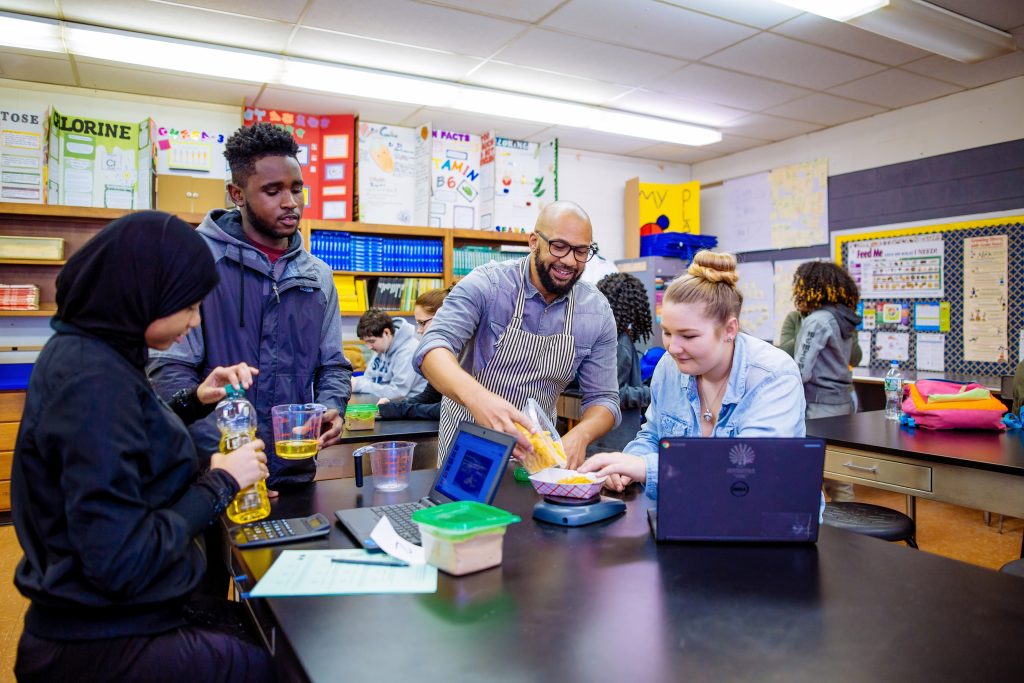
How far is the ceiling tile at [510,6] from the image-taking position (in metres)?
3.72

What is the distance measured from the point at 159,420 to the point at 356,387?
3.38 meters

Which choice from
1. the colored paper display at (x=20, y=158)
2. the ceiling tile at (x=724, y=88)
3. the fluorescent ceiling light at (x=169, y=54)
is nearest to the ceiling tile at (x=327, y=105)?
the fluorescent ceiling light at (x=169, y=54)

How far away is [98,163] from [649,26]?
3.87 m

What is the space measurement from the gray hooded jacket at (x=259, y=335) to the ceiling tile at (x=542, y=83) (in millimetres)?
3180

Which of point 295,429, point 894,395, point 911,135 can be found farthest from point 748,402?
point 911,135

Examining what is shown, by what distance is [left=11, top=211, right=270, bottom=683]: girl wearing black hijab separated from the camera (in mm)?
1064

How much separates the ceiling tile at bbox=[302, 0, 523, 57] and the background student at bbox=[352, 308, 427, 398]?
1791mm

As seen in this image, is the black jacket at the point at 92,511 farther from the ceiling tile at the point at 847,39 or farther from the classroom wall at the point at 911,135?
the classroom wall at the point at 911,135

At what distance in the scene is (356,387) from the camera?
4.58 meters

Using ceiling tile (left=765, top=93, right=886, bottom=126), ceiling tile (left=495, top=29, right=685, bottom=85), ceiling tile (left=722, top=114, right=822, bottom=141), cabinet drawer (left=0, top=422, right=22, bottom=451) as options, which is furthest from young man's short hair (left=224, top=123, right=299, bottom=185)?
ceiling tile (left=722, top=114, right=822, bottom=141)

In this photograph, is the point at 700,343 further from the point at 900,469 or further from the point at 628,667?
the point at 900,469

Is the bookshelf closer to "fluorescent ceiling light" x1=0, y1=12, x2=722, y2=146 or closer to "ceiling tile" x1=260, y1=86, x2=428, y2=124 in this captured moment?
"ceiling tile" x1=260, y1=86, x2=428, y2=124

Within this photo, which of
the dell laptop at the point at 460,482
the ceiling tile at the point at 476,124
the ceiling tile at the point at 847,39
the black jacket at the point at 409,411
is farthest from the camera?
the ceiling tile at the point at 476,124

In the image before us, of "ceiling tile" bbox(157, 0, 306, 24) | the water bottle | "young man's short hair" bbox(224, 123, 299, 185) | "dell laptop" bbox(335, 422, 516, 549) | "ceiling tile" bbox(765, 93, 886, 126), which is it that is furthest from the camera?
"ceiling tile" bbox(765, 93, 886, 126)
